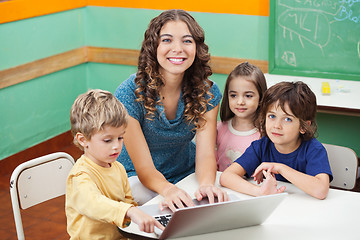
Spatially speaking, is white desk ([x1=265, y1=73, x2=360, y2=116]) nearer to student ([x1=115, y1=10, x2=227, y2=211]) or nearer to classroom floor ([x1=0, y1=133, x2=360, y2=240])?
classroom floor ([x1=0, y1=133, x2=360, y2=240])

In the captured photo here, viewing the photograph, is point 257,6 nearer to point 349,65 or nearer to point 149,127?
point 349,65

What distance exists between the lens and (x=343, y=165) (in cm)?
213

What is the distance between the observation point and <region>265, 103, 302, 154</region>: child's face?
6.45 ft

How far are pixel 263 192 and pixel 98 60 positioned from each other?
9.56ft

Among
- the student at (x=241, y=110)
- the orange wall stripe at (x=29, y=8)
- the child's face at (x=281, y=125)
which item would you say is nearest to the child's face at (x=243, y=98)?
the student at (x=241, y=110)

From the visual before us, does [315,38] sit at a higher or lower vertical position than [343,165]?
higher

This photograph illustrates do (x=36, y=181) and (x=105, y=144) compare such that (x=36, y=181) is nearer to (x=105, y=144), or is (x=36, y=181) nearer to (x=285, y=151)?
(x=105, y=144)

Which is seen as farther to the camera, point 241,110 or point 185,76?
point 241,110

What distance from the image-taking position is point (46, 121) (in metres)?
4.13

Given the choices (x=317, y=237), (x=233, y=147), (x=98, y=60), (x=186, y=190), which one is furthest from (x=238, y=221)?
(x=98, y=60)

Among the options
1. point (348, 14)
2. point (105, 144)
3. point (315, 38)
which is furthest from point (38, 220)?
point (348, 14)

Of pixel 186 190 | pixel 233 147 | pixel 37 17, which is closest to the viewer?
pixel 186 190

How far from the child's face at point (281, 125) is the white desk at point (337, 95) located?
46.3 inches

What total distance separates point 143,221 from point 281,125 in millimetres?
704
